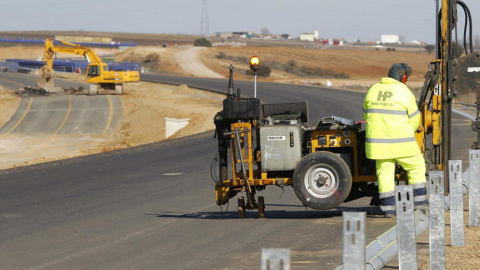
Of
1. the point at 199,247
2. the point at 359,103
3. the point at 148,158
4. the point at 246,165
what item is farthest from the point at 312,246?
the point at 359,103

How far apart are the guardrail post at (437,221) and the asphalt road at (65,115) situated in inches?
1389

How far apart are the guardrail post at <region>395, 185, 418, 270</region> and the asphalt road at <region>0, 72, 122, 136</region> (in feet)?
119

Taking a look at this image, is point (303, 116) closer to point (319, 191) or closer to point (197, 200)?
point (319, 191)

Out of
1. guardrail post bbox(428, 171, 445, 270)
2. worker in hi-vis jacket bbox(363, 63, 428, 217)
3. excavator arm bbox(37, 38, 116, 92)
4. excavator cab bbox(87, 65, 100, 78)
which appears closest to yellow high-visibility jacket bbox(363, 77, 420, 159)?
worker in hi-vis jacket bbox(363, 63, 428, 217)

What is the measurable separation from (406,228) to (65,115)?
43040mm

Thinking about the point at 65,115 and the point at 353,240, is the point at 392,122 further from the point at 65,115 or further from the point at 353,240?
the point at 65,115

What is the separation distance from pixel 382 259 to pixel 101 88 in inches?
2227

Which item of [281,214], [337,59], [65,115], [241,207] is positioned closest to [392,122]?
[241,207]

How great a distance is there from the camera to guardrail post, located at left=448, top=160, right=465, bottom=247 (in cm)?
896

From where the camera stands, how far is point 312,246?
9.55 m

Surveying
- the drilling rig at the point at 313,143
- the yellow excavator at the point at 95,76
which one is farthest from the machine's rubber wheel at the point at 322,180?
the yellow excavator at the point at 95,76

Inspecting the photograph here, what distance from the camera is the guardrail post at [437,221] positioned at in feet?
23.8

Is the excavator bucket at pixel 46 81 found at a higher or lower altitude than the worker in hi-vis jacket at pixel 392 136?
lower

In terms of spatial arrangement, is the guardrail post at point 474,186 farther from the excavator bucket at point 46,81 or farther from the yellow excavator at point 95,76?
the yellow excavator at point 95,76
